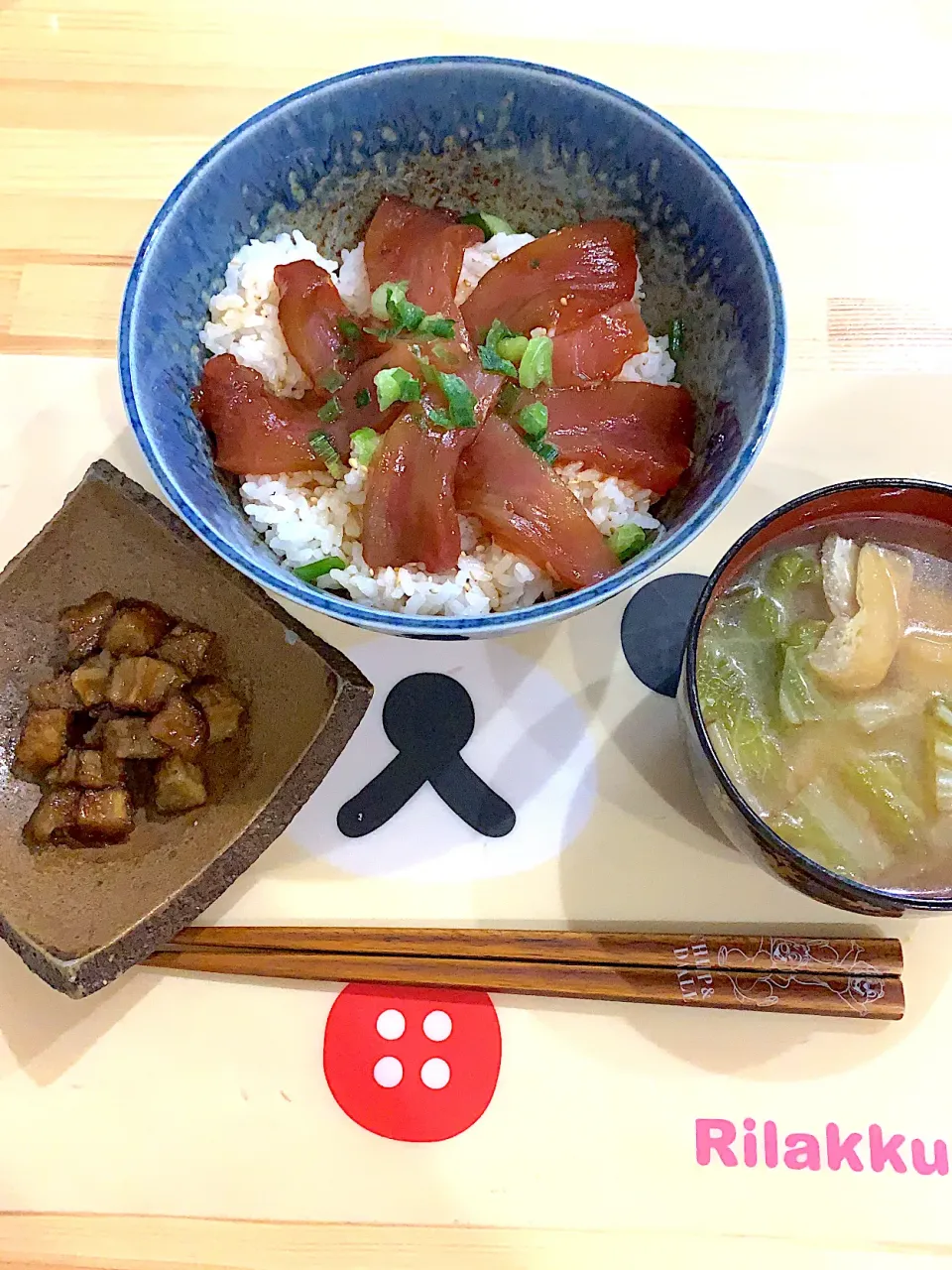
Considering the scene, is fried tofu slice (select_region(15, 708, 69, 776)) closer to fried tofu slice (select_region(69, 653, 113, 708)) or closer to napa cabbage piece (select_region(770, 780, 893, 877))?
fried tofu slice (select_region(69, 653, 113, 708))

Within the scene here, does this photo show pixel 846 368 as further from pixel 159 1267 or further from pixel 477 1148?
pixel 159 1267

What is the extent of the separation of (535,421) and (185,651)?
25.4 inches

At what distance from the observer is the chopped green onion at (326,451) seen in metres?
1.47

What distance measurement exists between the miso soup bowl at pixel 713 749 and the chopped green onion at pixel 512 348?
1.54 feet

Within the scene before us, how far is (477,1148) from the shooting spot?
132cm

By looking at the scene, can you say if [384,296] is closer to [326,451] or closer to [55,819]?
[326,451]

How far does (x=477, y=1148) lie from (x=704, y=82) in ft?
6.53

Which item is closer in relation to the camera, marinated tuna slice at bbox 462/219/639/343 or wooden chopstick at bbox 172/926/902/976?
wooden chopstick at bbox 172/926/902/976

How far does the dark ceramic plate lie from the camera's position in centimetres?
133

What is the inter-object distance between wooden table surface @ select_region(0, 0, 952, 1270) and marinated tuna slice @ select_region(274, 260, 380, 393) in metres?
0.47

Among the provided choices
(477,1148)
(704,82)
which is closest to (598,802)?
(477,1148)

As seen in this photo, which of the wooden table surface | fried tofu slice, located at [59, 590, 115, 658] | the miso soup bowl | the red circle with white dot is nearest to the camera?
the miso soup bowl

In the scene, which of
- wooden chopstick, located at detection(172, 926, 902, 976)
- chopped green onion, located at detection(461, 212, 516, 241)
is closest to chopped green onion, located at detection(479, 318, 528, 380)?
chopped green onion, located at detection(461, 212, 516, 241)

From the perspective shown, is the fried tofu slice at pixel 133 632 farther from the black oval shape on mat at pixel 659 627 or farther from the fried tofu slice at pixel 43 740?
the black oval shape on mat at pixel 659 627
